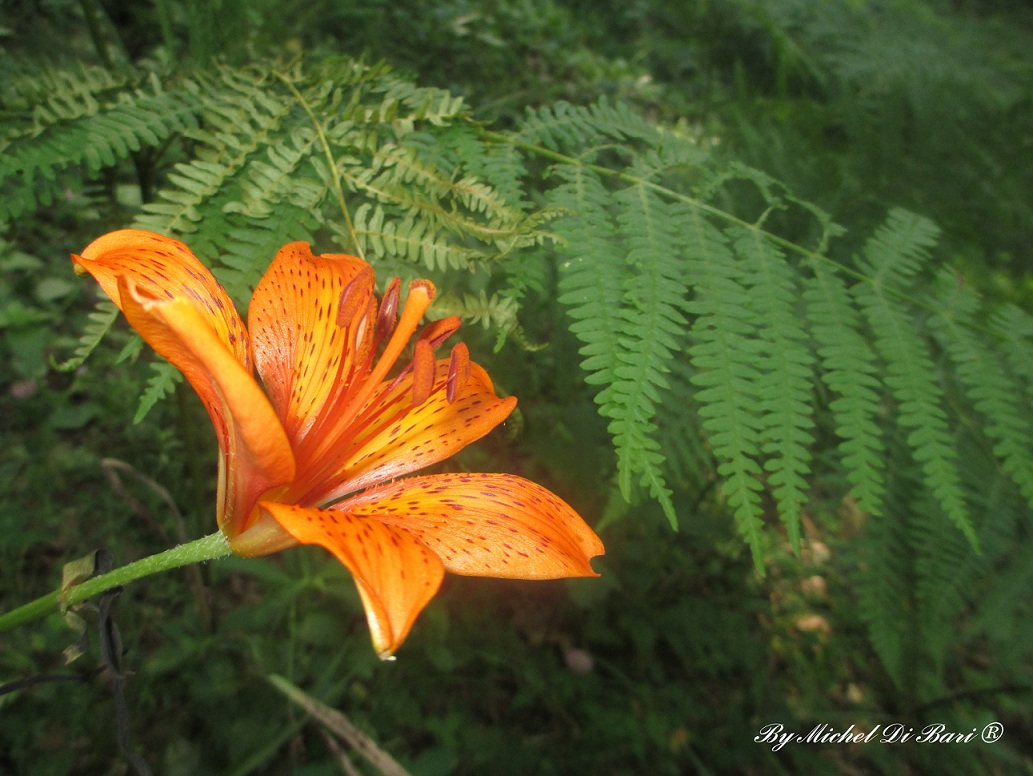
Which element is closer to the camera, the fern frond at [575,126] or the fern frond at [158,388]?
the fern frond at [158,388]

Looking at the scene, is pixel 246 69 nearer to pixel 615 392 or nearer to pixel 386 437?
pixel 386 437

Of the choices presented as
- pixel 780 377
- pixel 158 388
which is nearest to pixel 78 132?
pixel 158 388

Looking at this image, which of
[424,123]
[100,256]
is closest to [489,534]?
[100,256]

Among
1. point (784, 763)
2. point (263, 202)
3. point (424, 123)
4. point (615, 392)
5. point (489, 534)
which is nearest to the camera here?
point (489, 534)

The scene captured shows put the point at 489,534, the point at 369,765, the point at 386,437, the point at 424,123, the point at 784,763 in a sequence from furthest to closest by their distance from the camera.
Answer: the point at 784,763 < the point at 369,765 < the point at 424,123 < the point at 386,437 < the point at 489,534

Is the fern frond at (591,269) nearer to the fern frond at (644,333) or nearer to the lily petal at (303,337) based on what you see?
the fern frond at (644,333)

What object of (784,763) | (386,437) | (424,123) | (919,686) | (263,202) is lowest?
(784,763)

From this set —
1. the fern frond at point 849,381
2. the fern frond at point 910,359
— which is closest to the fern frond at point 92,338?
the fern frond at point 849,381
